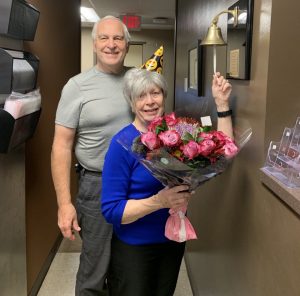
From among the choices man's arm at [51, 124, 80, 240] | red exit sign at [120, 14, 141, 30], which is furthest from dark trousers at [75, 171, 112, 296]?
red exit sign at [120, 14, 141, 30]

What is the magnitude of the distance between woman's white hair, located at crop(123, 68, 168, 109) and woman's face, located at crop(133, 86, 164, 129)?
0.01 metres

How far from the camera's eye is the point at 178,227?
148 cm

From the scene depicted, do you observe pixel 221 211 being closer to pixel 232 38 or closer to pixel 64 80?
pixel 232 38

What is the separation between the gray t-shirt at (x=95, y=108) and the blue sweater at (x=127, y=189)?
14.2 inches

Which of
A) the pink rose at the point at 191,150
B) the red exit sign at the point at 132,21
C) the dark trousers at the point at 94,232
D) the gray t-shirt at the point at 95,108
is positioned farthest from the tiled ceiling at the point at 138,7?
the pink rose at the point at 191,150

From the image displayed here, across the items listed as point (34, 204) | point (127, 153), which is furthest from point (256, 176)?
point (34, 204)

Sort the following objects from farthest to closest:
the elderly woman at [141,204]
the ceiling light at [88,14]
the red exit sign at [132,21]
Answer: the red exit sign at [132,21] < the ceiling light at [88,14] < the elderly woman at [141,204]

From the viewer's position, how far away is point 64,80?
3.45 meters

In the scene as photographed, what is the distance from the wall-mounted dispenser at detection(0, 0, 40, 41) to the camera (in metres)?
1.62

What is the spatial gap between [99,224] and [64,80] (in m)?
1.79

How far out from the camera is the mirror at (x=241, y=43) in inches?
56.7

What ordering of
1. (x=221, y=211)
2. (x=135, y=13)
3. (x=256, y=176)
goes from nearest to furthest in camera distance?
(x=256, y=176) < (x=221, y=211) < (x=135, y=13)

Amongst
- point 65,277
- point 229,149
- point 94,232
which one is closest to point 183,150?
point 229,149

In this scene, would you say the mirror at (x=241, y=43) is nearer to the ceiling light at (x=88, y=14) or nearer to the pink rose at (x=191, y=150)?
the pink rose at (x=191, y=150)
